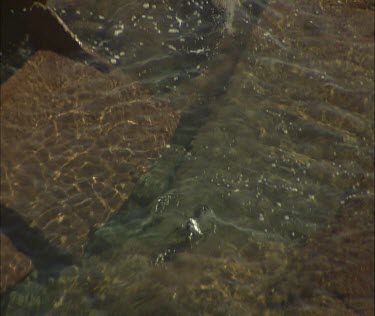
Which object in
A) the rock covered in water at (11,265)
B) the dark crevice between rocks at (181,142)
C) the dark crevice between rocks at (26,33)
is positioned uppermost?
the dark crevice between rocks at (26,33)

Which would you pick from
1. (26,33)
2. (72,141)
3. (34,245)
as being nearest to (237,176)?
(72,141)

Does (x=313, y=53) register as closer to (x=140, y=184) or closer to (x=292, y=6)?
(x=292, y=6)

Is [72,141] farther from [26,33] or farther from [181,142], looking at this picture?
[26,33]

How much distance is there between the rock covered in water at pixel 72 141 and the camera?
4188mm

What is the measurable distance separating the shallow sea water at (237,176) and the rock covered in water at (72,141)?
0.18 meters

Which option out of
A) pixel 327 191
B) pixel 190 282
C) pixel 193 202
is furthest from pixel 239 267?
pixel 327 191

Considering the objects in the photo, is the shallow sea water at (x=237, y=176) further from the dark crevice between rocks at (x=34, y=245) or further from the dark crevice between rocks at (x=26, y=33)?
the dark crevice between rocks at (x=26, y=33)

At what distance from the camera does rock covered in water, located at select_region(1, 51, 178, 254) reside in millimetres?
4188

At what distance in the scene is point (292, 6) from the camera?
681cm

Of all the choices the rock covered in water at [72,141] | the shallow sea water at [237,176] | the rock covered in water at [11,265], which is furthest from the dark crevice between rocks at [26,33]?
the rock covered in water at [11,265]

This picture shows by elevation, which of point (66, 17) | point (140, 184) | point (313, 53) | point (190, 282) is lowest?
point (190, 282)

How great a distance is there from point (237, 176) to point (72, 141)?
192 cm

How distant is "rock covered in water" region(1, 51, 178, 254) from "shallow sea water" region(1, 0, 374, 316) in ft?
0.60

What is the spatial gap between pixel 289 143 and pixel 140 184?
190 centimetres
